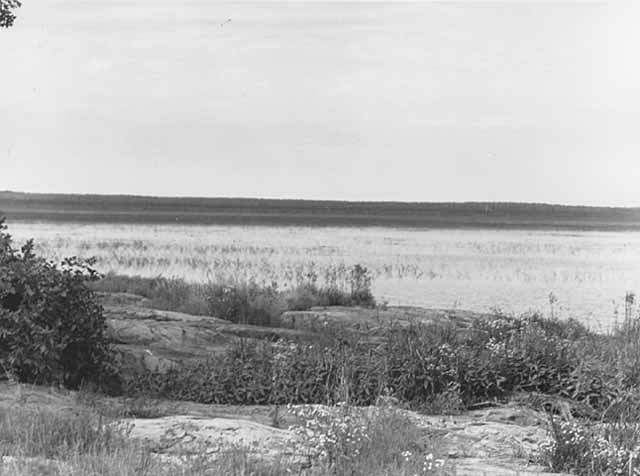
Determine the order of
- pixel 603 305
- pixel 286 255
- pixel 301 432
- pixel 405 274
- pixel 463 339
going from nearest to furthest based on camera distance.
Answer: pixel 301 432
pixel 463 339
pixel 603 305
pixel 405 274
pixel 286 255

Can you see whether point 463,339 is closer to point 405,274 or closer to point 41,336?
point 41,336

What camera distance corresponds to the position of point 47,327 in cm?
1095

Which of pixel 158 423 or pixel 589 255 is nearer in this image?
pixel 158 423

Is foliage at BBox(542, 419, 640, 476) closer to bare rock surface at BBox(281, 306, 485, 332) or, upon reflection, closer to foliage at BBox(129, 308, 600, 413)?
foliage at BBox(129, 308, 600, 413)

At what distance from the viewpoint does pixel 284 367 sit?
1129 cm

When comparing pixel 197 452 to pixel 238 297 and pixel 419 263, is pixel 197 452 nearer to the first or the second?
pixel 238 297

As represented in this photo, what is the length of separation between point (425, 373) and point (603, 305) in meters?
16.3

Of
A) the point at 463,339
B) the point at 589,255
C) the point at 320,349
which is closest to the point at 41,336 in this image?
the point at 320,349

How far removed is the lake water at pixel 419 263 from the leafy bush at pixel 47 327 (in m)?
12.3

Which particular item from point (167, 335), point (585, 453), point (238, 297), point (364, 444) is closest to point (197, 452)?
point (364, 444)

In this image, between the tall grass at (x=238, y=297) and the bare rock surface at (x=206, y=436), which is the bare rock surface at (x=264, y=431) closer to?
the bare rock surface at (x=206, y=436)

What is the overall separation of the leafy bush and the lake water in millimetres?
12311

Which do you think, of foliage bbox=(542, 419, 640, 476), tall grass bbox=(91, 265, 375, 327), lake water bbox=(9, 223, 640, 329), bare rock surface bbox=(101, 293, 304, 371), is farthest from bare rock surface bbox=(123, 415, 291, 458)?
lake water bbox=(9, 223, 640, 329)

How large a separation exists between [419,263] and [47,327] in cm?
2786
